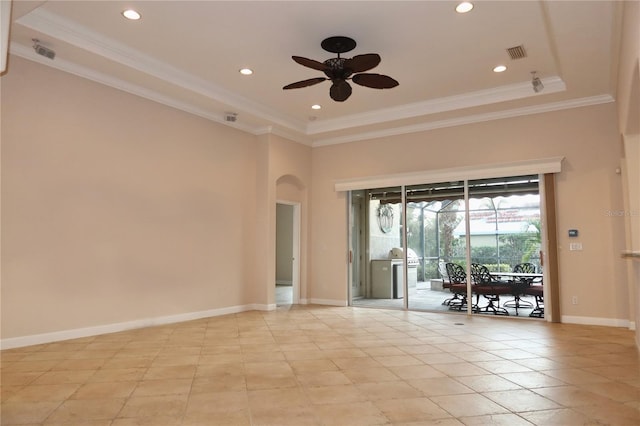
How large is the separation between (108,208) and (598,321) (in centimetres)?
698

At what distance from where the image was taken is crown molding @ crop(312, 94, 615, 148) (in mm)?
6438

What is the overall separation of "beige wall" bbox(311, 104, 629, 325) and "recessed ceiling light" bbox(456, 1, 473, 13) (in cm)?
307

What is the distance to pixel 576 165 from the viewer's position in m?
6.46

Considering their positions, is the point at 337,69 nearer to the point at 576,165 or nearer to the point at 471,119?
the point at 471,119

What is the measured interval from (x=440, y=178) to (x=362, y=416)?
531 cm

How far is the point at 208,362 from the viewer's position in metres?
4.19

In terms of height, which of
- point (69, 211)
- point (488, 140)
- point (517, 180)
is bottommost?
point (69, 211)

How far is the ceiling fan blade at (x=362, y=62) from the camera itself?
443cm

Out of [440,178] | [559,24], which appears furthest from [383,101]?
[559,24]

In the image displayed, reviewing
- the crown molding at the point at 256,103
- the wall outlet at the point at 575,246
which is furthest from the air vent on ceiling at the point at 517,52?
the wall outlet at the point at 575,246

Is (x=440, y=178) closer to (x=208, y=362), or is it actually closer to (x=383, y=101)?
(x=383, y=101)

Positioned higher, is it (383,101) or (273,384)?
(383,101)

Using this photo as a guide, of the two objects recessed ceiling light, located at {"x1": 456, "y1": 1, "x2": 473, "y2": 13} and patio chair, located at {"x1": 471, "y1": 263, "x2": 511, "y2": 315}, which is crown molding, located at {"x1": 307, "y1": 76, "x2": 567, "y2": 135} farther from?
patio chair, located at {"x1": 471, "y1": 263, "x2": 511, "y2": 315}

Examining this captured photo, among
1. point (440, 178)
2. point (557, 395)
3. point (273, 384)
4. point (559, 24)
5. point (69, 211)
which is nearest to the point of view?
point (557, 395)
